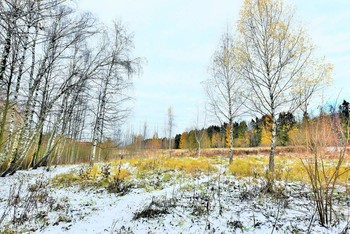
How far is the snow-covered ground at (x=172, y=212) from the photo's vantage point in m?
4.41

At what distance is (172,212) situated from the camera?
5.24 meters

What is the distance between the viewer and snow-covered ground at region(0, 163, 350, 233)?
441cm

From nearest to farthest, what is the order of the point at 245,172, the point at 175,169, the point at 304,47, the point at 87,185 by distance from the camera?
the point at 304,47, the point at 87,185, the point at 245,172, the point at 175,169

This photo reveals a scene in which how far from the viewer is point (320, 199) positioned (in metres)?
4.29

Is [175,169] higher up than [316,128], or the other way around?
[316,128]

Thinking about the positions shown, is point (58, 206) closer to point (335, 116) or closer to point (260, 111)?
point (335, 116)

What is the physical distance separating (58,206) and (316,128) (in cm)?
708

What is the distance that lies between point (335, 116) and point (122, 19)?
12367 millimetres

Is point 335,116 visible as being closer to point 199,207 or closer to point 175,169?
point 199,207

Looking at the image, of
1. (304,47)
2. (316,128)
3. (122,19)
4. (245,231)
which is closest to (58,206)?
(245,231)

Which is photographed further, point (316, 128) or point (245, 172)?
point (245, 172)

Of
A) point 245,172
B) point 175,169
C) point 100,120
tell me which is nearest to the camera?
point 245,172

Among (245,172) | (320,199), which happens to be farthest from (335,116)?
(245,172)

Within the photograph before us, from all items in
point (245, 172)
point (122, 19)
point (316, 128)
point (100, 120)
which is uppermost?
point (122, 19)
